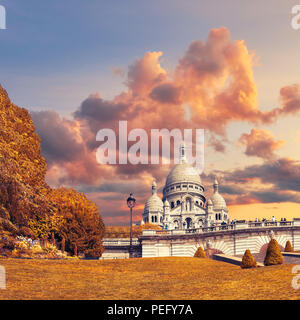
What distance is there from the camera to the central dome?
166m

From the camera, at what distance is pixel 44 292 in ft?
61.0

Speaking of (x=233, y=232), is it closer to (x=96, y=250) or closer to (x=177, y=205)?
(x=96, y=250)

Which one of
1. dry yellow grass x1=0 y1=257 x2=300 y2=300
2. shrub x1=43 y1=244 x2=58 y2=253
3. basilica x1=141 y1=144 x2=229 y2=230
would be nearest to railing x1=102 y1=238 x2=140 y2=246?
shrub x1=43 y1=244 x2=58 y2=253

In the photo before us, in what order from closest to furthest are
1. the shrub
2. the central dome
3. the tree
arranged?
the shrub → the tree → the central dome

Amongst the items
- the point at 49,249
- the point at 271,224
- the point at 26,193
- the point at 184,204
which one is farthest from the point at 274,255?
the point at 184,204

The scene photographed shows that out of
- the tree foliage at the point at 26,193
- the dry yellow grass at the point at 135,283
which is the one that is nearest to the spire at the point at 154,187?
the tree foliage at the point at 26,193

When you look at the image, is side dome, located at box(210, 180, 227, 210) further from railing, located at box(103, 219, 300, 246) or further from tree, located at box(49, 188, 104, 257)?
tree, located at box(49, 188, 104, 257)

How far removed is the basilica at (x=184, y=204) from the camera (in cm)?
14225

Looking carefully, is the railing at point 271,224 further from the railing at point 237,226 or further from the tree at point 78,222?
the tree at point 78,222

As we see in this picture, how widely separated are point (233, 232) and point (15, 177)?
117ft

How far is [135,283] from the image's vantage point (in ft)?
72.8

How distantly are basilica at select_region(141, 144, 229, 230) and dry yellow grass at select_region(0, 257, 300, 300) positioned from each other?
357 ft
